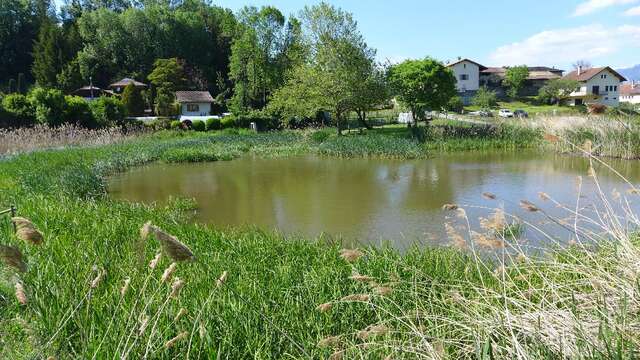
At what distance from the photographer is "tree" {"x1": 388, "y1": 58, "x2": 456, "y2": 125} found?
26922 mm

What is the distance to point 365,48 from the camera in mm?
29500

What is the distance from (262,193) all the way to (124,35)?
52.2 m

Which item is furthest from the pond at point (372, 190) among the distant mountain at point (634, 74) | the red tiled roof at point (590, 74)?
the red tiled roof at point (590, 74)

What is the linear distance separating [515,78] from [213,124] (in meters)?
47.0

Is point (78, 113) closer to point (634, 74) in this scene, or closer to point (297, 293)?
point (297, 293)

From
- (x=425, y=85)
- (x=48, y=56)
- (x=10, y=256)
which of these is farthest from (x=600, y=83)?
(x=10, y=256)

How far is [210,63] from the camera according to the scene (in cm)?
6316

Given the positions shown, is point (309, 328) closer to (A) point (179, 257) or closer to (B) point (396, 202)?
(A) point (179, 257)

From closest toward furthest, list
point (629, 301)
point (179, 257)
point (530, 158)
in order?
point (179, 257) < point (629, 301) < point (530, 158)

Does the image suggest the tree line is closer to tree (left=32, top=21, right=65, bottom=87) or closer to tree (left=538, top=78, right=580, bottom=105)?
tree (left=32, top=21, right=65, bottom=87)

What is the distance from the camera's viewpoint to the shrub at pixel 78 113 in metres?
28.2

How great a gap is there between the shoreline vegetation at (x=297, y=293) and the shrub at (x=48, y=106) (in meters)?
19.2

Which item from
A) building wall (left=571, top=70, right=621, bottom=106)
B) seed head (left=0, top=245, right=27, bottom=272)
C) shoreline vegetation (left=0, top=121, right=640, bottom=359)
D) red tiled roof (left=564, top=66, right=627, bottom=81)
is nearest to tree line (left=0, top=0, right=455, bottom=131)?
shoreline vegetation (left=0, top=121, right=640, bottom=359)

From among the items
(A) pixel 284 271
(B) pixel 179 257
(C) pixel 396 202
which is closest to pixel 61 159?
(C) pixel 396 202
